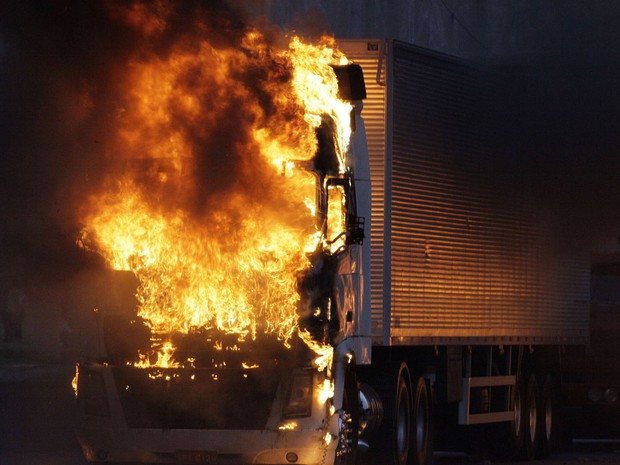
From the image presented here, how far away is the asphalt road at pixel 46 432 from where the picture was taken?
1842cm

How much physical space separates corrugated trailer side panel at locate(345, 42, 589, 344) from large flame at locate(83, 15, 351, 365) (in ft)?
9.71

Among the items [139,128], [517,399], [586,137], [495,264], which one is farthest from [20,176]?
[586,137]

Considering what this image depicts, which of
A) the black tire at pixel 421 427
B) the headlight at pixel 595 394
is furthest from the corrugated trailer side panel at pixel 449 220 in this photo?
the headlight at pixel 595 394

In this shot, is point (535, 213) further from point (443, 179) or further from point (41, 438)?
point (41, 438)

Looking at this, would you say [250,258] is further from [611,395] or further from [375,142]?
[611,395]

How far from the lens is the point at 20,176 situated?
17828 mm

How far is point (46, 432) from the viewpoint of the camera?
22438 millimetres

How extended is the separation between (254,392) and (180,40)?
11.3ft

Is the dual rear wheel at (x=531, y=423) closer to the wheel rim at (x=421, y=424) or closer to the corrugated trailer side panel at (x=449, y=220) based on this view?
the corrugated trailer side panel at (x=449, y=220)

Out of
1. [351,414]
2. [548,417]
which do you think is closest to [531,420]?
[548,417]

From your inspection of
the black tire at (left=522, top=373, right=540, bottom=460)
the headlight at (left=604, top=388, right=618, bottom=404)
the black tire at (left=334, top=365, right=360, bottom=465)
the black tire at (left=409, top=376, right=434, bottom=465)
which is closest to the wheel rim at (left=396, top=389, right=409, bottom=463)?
the black tire at (left=409, top=376, right=434, bottom=465)

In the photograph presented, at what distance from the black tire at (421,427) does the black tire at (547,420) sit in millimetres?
4619

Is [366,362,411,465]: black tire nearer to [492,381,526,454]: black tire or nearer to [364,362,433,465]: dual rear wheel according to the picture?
[364,362,433,465]: dual rear wheel

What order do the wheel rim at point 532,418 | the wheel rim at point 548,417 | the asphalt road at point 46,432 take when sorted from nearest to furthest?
1. the asphalt road at point 46,432
2. the wheel rim at point 532,418
3. the wheel rim at point 548,417
